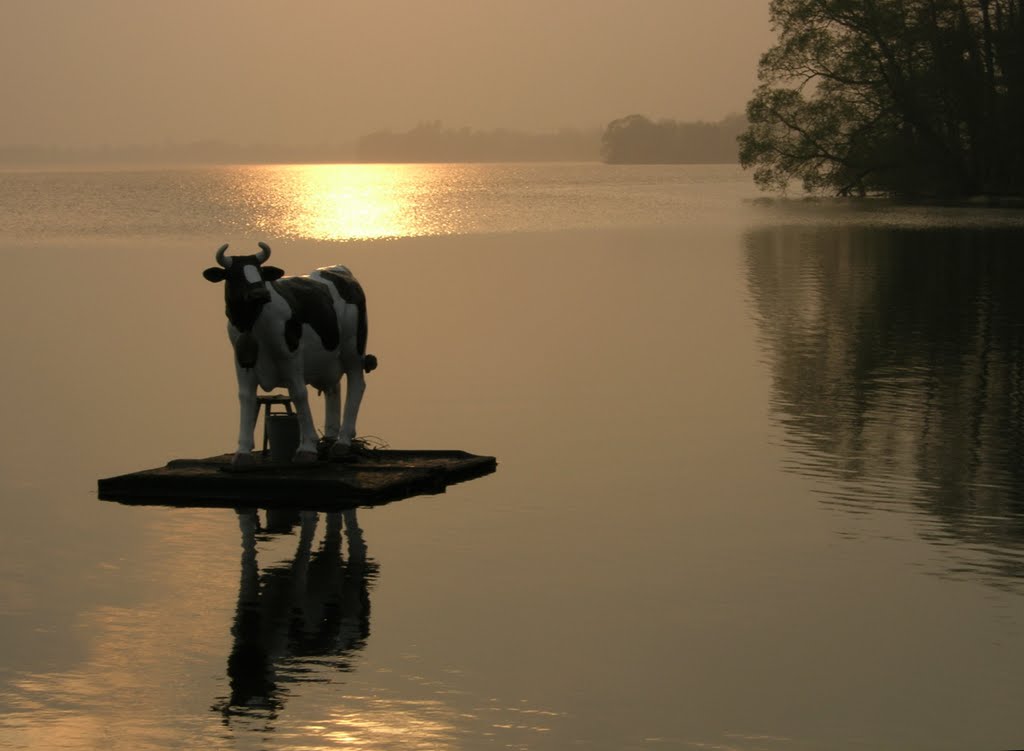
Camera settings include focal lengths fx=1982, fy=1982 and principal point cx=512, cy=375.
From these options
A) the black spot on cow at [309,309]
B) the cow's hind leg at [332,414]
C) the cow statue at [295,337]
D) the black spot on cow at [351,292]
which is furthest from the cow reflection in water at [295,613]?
the black spot on cow at [351,292]

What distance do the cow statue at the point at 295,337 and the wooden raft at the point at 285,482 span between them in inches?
13.4

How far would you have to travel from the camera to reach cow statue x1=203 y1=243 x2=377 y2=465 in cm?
1838

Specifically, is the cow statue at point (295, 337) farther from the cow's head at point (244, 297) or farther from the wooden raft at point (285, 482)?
the wooden raft at point (285, 482)

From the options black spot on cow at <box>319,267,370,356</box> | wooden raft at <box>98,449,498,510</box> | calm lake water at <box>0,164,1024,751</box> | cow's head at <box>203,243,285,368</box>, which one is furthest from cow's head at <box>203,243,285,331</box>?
calm lake water at <box>0,164,1024,751</box>

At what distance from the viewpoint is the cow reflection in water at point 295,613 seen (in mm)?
12406

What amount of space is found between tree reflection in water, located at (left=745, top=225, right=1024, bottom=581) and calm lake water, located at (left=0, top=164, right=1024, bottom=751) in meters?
0.10

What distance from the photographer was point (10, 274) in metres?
52.9

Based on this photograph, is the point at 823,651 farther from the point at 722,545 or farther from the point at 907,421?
the point at 907,421

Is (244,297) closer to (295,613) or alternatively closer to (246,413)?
(246,413)

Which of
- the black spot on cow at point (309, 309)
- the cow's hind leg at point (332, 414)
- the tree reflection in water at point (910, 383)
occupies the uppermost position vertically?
the black spot on cow at point (309, 309)

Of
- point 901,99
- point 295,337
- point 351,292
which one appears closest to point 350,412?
point 295,337

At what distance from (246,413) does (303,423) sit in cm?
55

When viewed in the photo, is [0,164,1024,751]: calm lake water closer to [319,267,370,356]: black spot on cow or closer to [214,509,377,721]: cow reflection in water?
[214,509,377,721]: cow reflection in water

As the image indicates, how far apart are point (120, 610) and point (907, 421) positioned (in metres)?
11.9
